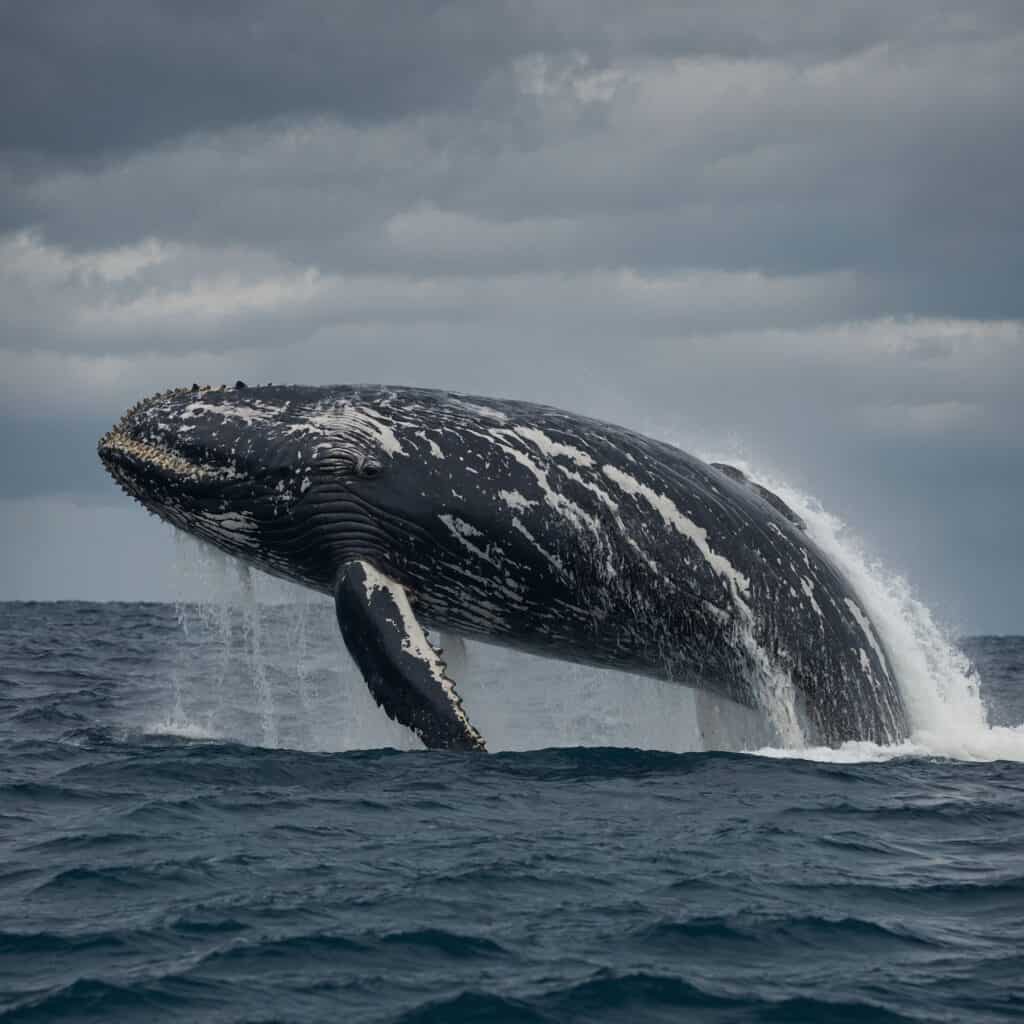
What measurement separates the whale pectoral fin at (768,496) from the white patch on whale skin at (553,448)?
2.17 meters

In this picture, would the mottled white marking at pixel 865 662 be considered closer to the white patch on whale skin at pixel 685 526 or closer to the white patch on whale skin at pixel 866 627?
the white patch on whale skin at pixel 866 627

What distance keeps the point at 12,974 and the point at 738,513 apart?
27.4 ft

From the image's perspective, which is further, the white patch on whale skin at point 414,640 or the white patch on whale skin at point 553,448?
the white patch on whale skin at point 553,448

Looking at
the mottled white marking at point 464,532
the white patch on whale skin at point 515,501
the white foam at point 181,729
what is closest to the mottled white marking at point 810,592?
the white patch on whale skin at point 515,501

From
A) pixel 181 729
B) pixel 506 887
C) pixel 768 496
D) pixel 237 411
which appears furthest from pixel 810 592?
pixel 181 729

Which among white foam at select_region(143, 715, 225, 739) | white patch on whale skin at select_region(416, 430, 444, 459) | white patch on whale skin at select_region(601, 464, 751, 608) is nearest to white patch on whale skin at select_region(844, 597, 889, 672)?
white patch on whale skin at select_region(601, 464, 751, 608)

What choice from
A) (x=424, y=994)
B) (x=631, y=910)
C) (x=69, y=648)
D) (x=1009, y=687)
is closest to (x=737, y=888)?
(x=631, y=910)

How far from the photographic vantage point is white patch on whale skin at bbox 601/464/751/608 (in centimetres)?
1308

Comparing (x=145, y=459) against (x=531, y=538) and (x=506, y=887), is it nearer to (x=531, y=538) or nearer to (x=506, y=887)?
(x=531, y=538)

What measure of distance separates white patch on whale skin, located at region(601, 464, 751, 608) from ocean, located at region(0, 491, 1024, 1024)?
1618 millimetres

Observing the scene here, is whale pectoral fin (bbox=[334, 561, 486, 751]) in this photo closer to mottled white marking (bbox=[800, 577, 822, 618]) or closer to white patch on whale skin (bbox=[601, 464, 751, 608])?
white patch on whale skin (bbox=[601, 464, 751, 608])

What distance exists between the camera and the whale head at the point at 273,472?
1254 cm

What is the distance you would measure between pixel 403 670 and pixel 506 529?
5.88 ft

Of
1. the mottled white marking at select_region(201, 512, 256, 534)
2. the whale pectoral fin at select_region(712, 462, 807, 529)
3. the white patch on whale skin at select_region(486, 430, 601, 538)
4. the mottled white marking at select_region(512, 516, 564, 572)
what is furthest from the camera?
the whale pectoral fin at select_region(712, 462, 807, 529)
